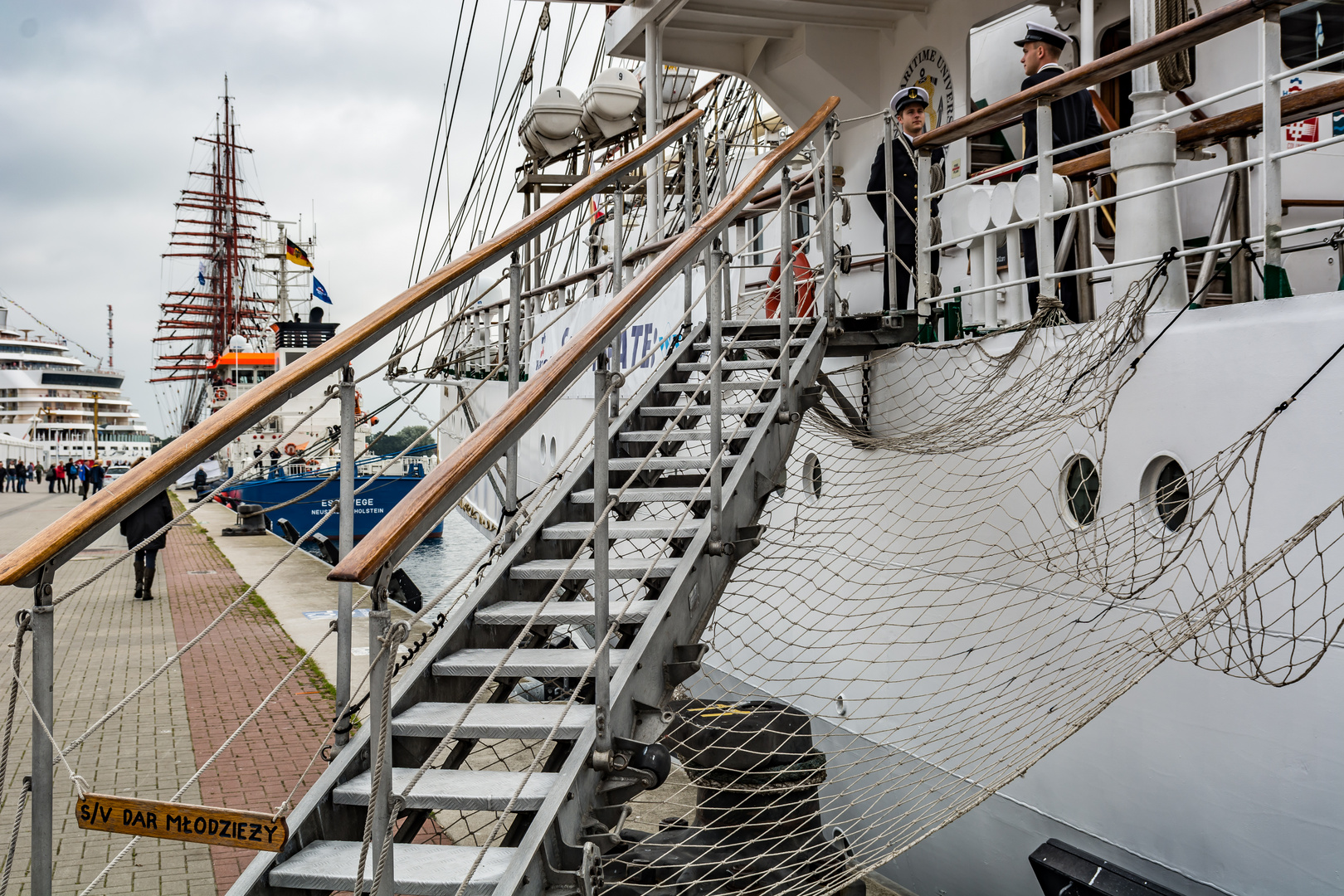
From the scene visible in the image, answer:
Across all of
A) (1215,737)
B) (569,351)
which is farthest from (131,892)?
(1215,737)

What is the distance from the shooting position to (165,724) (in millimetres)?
6422

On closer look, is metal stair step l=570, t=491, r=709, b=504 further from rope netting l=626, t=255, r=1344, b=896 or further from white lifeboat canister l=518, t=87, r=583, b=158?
white lifeboat canister l=518, t=87, r=583, b=158

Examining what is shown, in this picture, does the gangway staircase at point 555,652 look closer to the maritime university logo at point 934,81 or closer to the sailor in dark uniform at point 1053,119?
the sailor in dark uniform at point 1053,119

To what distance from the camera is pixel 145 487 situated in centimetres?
221

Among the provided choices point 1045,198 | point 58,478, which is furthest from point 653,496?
point 58,478

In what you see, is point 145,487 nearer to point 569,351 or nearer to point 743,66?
point 569,351

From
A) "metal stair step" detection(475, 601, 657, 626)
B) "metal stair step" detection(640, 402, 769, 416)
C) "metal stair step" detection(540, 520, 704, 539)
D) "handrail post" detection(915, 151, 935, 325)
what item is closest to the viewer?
"metal stair step" detection(475, 601, 657, 626)

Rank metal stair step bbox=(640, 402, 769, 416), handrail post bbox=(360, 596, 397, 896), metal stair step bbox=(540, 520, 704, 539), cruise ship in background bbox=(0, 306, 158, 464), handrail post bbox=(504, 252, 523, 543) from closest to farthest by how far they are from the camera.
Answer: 1. handrail post bbox=(360, 596, 397, 896)
2. metal stair step bbox=(540, 520, 704, 539)
3. handrail post bbox=(504, 252, 523, 543)
4. metal stair step bbox=(640, 402, 769, 416)
5. cruise ship in background bbox=(0, 306, 158, 464)

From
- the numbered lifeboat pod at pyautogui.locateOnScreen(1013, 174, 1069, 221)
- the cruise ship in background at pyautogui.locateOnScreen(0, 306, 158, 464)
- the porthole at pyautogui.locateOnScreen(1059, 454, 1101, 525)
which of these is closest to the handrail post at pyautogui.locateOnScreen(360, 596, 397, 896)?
the porthole at pyautogui.locateOnScreen(1059, 454, 1101, 525)

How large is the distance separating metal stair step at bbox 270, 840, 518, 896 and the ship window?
22.1 ft

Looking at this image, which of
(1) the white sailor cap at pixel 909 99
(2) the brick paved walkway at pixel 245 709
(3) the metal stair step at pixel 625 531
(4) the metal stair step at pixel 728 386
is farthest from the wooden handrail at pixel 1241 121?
(2) the brick paved walkway at pixel 245 709

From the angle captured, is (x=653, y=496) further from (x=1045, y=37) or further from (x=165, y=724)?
(x=165, y=724)

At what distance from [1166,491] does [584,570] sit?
2.18 meters

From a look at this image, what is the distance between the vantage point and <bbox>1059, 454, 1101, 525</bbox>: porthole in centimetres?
427
